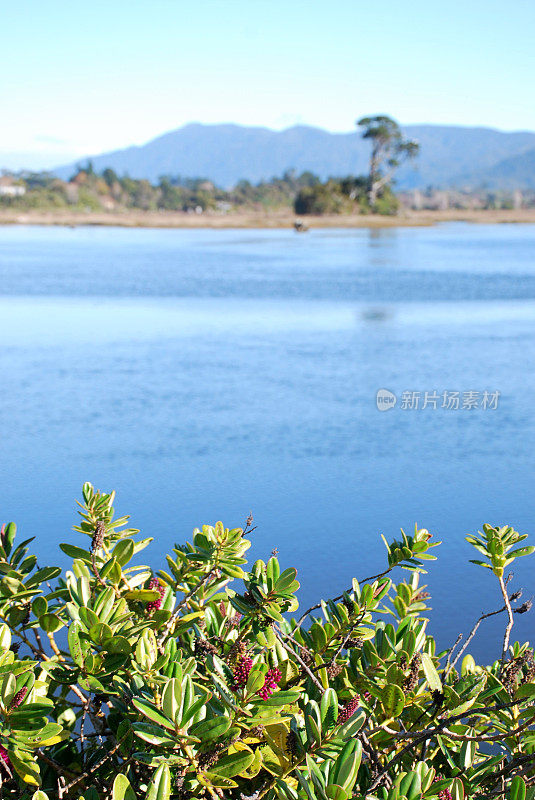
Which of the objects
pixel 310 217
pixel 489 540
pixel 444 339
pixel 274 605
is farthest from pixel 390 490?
pixel 310 217

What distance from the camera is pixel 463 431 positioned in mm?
4758

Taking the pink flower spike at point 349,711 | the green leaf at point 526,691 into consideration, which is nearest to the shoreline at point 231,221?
the green leaf at point 526,691

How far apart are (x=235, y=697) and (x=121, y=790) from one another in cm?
16

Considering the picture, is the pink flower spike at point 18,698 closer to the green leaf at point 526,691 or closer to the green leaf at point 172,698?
the green leaf at point 172,698

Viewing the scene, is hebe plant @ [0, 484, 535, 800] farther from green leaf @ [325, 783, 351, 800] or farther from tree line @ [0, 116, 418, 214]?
tree line @ [0, 116, 418, 214]

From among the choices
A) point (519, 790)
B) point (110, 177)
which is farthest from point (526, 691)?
point (110, 177)

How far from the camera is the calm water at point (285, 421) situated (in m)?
3.17

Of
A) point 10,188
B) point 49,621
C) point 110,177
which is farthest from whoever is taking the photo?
point 110,177

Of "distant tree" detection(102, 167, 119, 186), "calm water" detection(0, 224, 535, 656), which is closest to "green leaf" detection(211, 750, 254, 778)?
"calm water" detection(0, 224, 535, 656)

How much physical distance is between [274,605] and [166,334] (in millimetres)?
7116

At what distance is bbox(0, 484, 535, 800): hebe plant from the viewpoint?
91 centimetres

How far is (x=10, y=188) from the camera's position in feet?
216

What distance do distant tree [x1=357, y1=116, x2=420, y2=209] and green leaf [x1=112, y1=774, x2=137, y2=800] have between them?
167ft

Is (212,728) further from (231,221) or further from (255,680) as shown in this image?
(231,221)
